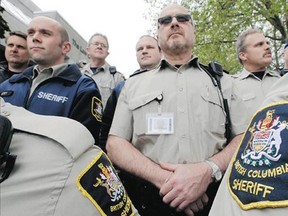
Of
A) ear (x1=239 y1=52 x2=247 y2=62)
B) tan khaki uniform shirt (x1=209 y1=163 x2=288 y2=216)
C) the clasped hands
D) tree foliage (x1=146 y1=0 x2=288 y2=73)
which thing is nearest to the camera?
tan khaki uniform shirt (x1=209 y1=163 x2=288 y2=216)

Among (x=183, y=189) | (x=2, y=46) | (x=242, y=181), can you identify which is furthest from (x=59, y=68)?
(x=2, y=46)

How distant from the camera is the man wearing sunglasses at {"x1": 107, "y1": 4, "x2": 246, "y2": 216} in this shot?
1.85 meters

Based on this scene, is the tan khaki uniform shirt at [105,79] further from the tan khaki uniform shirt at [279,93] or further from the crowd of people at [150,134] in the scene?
the tan khaki uniform shirt at [279,93]

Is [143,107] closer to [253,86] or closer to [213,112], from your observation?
[213,112]

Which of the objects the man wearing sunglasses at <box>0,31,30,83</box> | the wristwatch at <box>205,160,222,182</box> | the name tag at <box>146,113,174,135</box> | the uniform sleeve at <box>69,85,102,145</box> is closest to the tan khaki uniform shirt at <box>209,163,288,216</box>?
the wristwatch at <box>205,160,222,182</box>

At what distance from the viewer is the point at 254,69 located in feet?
11.7

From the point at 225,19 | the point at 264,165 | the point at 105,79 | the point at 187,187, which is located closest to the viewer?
the point at 264,165

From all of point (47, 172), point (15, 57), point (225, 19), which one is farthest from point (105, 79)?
point (225, 19)

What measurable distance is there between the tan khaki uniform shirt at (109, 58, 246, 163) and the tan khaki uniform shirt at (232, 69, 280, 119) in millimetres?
997

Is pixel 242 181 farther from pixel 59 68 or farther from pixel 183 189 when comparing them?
pixel 59 68

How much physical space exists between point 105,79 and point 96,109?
179cm

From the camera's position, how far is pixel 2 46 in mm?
9008

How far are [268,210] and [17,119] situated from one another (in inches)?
29.3

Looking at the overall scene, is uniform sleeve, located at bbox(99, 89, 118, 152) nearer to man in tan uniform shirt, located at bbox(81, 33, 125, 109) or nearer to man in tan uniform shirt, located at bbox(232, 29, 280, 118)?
man in tan uniform shirt, located at bbox(232, 29, 280, 118)
